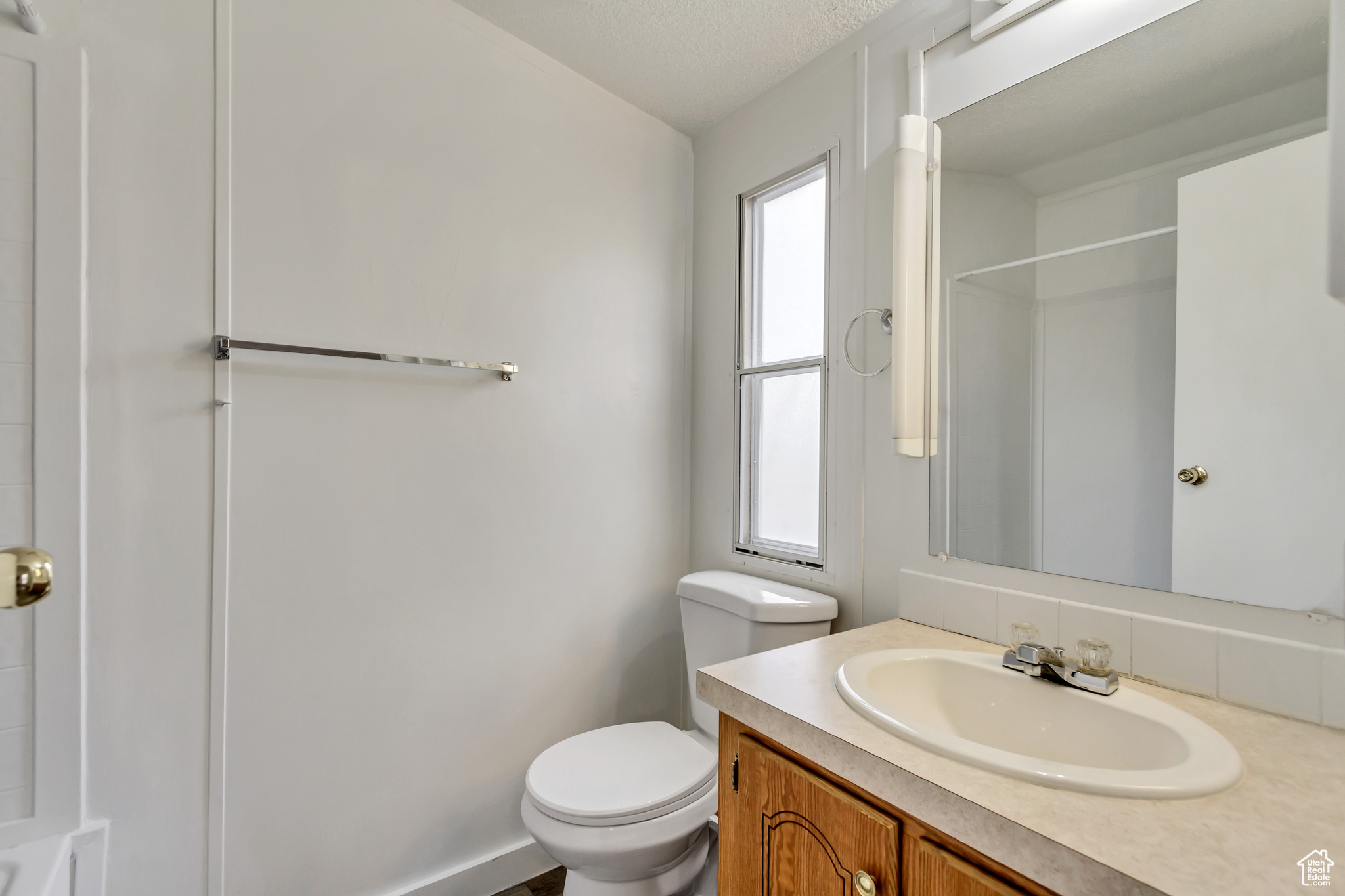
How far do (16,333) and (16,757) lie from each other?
690 mm

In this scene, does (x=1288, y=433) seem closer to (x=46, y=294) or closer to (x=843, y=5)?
(x=843, y=5)

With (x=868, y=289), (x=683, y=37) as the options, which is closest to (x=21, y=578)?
(x=868, y=289)

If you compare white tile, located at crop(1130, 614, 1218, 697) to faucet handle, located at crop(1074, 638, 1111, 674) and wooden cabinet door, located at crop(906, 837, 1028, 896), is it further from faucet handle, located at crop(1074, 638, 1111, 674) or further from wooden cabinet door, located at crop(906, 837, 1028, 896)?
wooden cabinet door, located at crop(906, 837, 1028, 896)

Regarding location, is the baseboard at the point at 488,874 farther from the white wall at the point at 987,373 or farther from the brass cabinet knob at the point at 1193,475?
the brass cabinet knob at the point at 1193,475

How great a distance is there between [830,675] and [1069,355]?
2.33ft

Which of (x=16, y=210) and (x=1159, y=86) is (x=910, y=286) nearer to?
(x=1159, y=86)

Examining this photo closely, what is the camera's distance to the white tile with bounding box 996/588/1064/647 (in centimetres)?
110

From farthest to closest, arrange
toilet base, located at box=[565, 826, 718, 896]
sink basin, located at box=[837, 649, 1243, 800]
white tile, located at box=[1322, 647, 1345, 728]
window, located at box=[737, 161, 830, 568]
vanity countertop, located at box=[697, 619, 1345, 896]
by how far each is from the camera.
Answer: window, located at box=[737, 161, 830, 568]
toilet base, located at box=[565, 826, 718, 896]
white tile, located at box=[1322, 647, 1345, 728]
sink basin, located at box=[837, 649, 1243, 800]
vanity countertop, located at box=[697, 619, 1345, 896]

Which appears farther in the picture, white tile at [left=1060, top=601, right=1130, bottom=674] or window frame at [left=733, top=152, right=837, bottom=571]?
window frame at [left=733, top=152, right=837, bottom=571]

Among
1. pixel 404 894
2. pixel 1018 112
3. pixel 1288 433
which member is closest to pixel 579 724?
pixel 404 894

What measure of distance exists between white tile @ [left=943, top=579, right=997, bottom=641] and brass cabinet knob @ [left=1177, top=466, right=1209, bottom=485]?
37 centimetres

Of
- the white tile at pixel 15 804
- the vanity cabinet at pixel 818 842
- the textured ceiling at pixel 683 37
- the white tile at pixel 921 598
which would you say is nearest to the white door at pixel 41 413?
the white tile at pixel 15 804

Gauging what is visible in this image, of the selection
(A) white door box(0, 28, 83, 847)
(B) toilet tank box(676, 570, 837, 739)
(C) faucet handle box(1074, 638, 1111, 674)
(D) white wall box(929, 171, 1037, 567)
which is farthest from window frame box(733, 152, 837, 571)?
(A) white door box(0, 28, 83, 847)

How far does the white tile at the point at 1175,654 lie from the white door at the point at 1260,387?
0.21 ft
